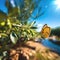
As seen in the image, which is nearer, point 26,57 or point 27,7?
point 26,57

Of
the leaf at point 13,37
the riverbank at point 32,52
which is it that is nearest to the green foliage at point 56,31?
the riverbank at point 32,52

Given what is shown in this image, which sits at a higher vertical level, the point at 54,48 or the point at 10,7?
the point at 10,7

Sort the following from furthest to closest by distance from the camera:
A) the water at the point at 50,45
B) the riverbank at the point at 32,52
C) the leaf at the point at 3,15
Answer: the water at the point at 50,45
the riverbank at the point at 32,52
the leaf at the point at 3,15

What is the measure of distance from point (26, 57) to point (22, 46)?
0.11 meters

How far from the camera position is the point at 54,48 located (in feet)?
5.57

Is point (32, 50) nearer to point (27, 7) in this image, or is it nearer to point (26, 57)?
point (26, 57)

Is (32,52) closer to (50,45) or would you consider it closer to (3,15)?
(50,45)

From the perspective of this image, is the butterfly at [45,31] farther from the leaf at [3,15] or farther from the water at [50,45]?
the leaf at [3,15]

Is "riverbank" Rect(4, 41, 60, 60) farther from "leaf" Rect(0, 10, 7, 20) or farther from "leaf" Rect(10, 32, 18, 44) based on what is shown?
"leaf" Rect(0, 10, 7, 20)

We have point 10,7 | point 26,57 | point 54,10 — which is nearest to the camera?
point 10,7

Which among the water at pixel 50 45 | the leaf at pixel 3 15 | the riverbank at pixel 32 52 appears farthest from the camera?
the water at pixel 50 45

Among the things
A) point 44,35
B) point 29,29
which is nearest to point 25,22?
point 29,29

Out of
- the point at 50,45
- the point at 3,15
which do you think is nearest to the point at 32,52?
the point at 50,45

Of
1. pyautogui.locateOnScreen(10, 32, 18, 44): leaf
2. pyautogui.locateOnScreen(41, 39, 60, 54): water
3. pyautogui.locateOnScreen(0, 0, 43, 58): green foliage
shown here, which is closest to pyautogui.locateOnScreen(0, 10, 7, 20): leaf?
pyautogui.locateOnScreen(0, 0, 43, 58): green foliage
